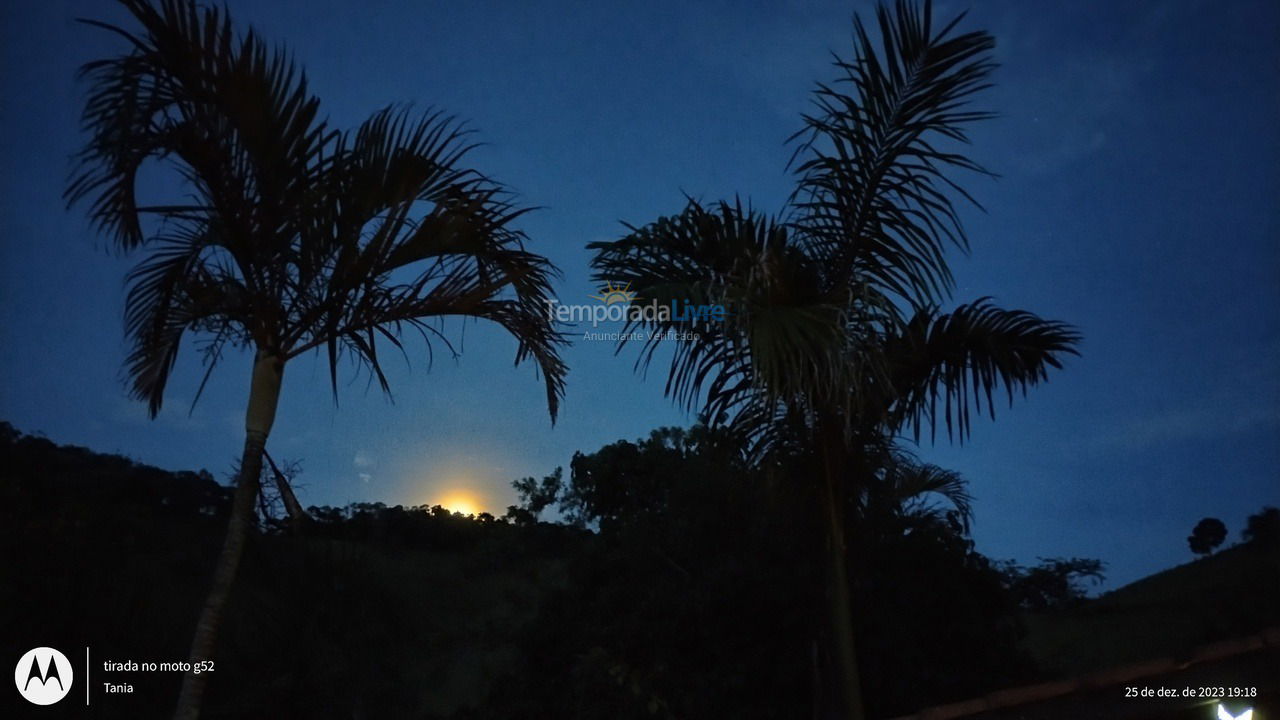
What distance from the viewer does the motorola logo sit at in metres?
5.12

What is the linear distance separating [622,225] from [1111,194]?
1117cm

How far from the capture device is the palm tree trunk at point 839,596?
4.05 metres

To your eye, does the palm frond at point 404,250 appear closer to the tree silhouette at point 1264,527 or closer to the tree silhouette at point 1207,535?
the tree silhouette at point 1264,527

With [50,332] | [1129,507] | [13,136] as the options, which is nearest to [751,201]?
[13,136]

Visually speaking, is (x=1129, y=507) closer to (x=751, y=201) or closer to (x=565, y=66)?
(x=565, y=66)

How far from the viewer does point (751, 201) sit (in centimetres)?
459

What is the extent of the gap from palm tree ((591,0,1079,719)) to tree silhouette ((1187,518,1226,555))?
97.5 ft

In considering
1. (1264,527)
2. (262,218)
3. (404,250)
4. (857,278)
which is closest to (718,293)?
(857,278)

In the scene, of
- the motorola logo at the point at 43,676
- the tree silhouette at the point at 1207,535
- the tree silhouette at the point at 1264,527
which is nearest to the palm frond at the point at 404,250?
the motorola logo at the point at 43,676

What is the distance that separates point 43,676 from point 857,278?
5799 mm

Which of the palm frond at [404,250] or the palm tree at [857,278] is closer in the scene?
the palm frond at [404,250]

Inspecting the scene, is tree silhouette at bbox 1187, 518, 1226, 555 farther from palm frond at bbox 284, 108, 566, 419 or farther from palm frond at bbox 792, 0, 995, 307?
palm frond at bbox 284, 108, 566, 419

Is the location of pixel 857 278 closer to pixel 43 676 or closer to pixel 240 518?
pixel 240 518

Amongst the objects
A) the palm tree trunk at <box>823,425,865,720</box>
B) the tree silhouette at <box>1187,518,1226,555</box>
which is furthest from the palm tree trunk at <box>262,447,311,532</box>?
the tree silhouette at <box>1187,518,1226,555</box>
